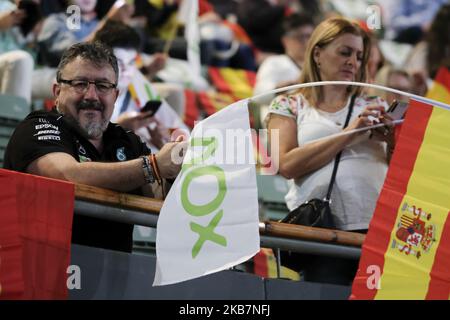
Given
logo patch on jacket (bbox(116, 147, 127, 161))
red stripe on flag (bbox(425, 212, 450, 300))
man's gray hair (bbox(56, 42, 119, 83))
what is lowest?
red stripe on flag (bbox(425, 212, 450, 300))

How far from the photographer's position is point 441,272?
13.6 ft

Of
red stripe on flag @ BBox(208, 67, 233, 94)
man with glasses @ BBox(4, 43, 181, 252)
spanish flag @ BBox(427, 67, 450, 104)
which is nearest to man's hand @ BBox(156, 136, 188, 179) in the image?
man with glasses @ BBox(4, 43, 181, 252)

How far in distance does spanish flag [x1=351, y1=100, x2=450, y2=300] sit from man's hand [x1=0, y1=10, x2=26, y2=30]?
3159 mm

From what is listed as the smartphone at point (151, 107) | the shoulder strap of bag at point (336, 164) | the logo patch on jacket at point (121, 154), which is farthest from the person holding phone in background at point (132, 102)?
the logo patch on jacket at point (121, 154)

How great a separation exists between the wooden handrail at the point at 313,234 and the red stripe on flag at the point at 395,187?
1.10 ft

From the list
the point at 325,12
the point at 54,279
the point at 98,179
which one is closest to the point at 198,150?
the point at 98,179

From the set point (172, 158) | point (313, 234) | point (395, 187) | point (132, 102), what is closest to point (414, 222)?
point (395, 187)

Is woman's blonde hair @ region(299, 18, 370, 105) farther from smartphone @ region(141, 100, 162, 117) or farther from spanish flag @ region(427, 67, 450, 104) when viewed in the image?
spanish flag @ region(427, 67, 450, 104)

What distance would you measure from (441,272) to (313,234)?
23.2 inches

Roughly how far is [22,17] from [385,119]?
2.66m

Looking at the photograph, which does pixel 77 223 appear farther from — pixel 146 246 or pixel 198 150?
pixel 146 246

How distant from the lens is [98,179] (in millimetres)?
4035

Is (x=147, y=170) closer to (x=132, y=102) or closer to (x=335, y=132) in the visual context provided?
(x=335, y=132)

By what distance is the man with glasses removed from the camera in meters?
4.04
